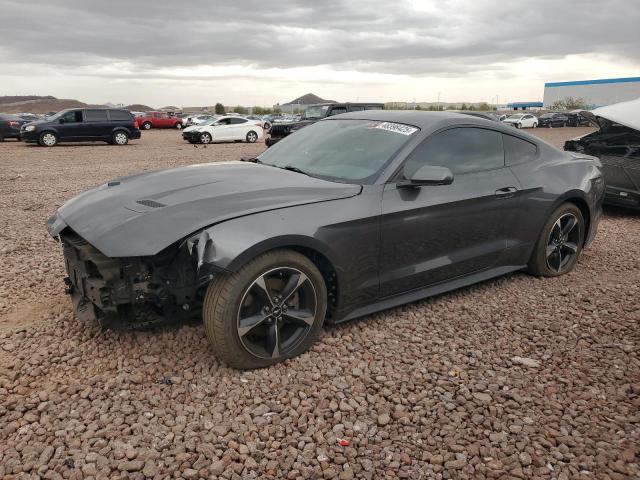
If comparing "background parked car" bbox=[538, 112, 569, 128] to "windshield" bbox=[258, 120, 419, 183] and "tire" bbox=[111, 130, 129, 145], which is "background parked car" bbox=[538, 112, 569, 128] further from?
"windshield" bbox=[258, 120, 419, 183]

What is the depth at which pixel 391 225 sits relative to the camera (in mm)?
3625

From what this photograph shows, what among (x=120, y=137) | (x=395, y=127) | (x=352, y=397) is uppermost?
(x=395, y=127)

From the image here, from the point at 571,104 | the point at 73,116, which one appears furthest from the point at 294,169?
the point at 571,104

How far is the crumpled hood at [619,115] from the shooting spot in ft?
23.4

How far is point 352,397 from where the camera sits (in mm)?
3016

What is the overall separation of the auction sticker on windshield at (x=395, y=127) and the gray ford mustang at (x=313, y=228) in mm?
15

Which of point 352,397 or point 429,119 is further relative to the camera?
point 429,119

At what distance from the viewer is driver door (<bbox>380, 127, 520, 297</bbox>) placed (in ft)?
12.1

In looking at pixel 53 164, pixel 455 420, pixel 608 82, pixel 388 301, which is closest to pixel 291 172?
pixel 388 301

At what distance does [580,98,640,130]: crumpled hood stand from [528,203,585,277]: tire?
9.28 feet

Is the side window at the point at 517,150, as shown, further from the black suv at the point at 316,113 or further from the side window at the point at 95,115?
the side window at the point at 95,115

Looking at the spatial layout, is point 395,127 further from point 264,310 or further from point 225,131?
point 225,131

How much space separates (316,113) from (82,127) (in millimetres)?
9865

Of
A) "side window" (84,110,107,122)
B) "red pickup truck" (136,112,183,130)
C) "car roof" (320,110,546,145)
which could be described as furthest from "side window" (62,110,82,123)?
"red pickup truck" (136,112,183,130)
